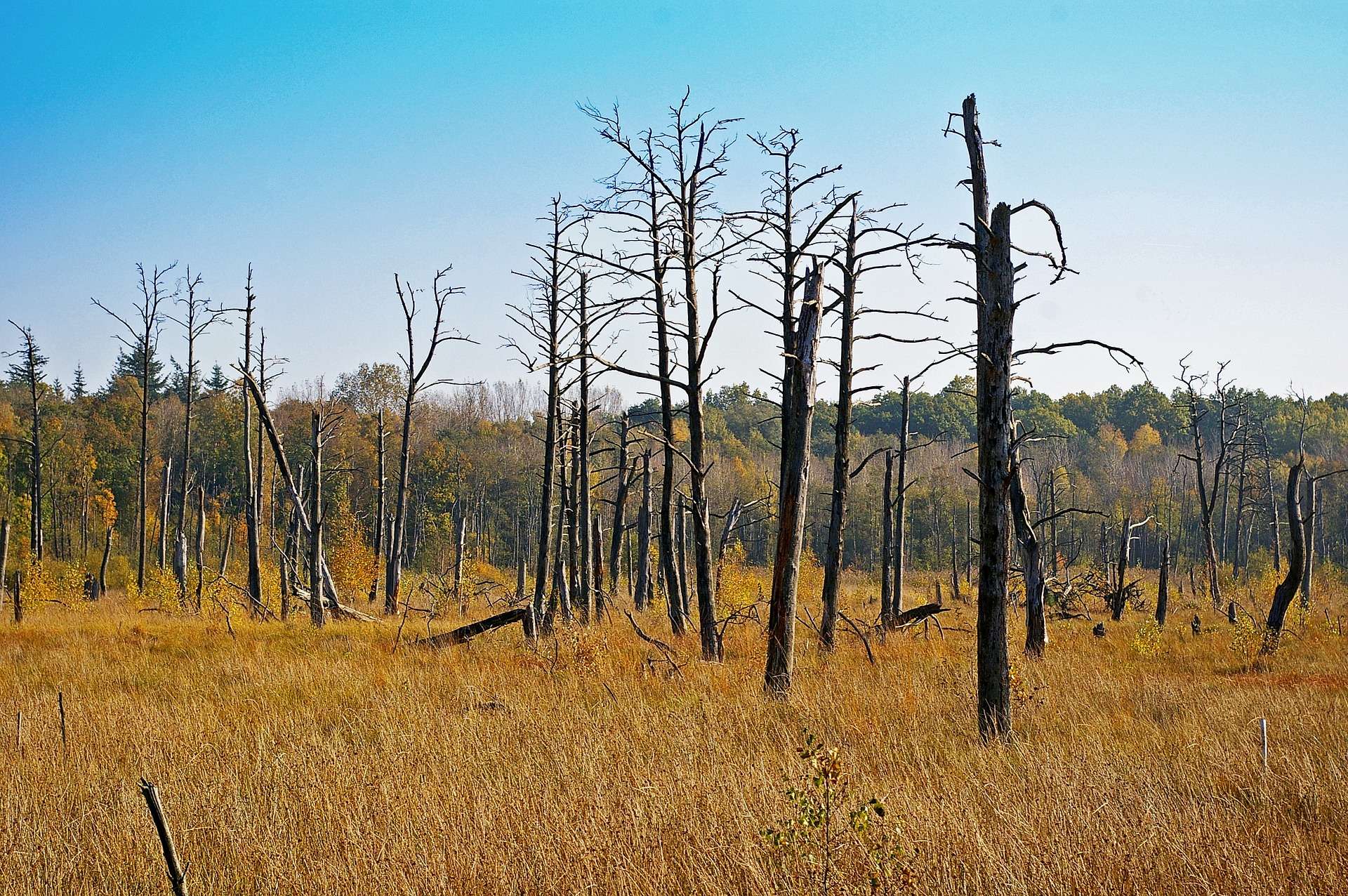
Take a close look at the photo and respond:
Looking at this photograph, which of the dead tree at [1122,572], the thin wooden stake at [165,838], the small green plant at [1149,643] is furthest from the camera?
the dead tree at [1122,572]

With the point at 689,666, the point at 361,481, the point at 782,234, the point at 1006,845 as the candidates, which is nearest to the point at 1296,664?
the point at 689,666

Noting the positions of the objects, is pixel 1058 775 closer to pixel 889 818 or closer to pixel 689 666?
pixel 889 818

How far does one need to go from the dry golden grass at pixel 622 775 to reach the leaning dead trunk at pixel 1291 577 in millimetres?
2325

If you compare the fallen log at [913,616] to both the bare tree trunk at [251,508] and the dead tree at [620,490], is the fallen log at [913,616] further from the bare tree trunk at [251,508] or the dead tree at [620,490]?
the bare tree trunk at [251,508]

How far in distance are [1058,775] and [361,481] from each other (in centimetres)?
5411

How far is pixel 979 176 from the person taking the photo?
7.58 metres

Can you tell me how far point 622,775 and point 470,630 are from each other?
793 centimetres

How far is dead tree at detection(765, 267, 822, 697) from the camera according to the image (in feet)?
31.6

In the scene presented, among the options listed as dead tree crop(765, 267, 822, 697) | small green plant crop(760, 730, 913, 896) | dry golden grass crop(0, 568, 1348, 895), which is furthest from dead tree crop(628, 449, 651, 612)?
small green plant crop(760, 730, 913, 896)

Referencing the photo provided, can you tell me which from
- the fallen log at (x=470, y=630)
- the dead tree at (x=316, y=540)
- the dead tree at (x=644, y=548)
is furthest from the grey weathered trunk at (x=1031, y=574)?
the dead tree at (x=316, y=540)

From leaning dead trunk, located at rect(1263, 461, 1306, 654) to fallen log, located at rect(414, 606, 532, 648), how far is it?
12287mm

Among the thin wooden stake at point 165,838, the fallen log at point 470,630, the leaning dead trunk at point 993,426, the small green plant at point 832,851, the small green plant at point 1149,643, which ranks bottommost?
the small green plant at point 1149,643

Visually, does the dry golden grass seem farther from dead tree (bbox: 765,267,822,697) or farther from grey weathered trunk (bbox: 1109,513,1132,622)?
grey weathered trunk (bbox: 1109,513,1132,622)

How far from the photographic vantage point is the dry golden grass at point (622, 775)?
4.65 m
